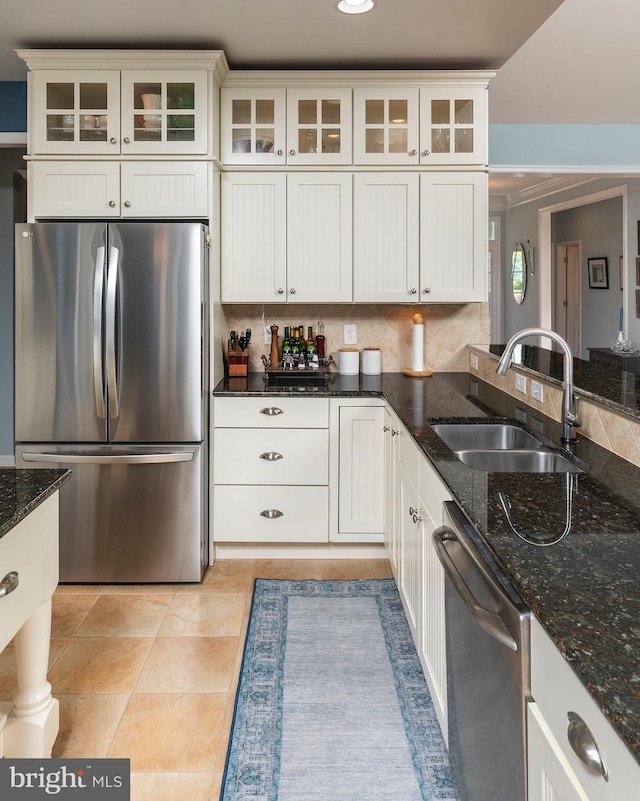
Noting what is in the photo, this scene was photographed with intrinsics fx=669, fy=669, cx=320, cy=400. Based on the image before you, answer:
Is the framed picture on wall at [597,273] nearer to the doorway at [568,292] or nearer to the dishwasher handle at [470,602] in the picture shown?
the doorway at [568,292]

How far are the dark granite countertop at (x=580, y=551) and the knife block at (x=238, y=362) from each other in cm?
149

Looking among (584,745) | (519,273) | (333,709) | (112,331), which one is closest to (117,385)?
(112,331)

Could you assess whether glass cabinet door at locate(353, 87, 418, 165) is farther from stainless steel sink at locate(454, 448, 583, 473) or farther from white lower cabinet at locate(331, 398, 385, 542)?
stainless steel sink at locate(454, 448, 583, 473)

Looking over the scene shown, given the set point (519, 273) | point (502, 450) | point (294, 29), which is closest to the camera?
point (502, 450)

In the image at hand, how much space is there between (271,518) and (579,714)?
2.64m

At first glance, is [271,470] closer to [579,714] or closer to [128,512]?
[128,512]

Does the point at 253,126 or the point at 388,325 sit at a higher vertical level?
the point at 253,126

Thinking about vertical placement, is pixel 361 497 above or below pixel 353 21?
below

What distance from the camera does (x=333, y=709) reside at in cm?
220

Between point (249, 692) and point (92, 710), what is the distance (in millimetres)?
515


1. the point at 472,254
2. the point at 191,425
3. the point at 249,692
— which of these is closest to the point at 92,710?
the point at 249,692

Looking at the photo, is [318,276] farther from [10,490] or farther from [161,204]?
[10,490]

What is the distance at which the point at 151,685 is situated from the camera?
2.35 metres

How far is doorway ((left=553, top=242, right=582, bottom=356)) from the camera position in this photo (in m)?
4.37
